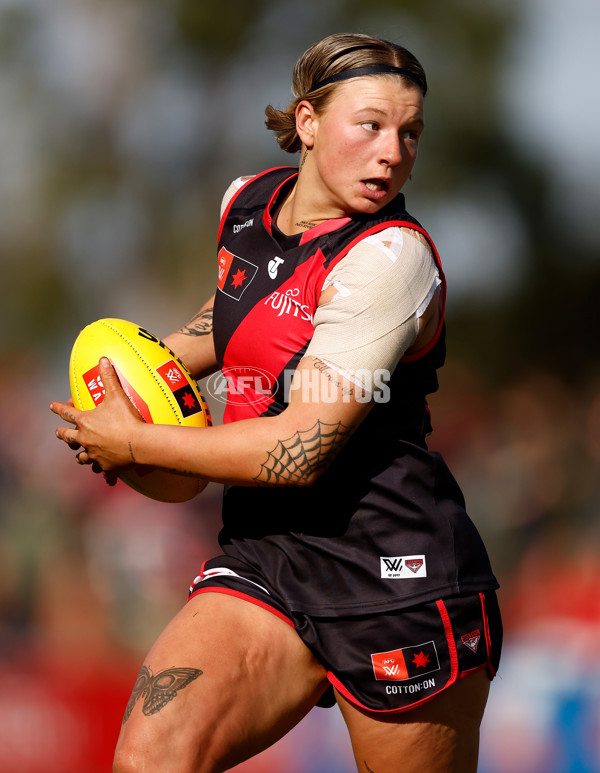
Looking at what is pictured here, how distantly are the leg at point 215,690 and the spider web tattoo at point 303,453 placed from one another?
0.43m

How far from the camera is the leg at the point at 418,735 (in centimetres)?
271

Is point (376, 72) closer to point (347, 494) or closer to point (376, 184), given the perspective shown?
point (376, 184)

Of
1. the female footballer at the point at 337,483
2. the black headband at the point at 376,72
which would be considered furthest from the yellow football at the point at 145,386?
the black headband at the point at 376,72

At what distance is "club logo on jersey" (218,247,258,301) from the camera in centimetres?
292

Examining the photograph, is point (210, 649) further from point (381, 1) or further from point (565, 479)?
Answer: point (381, 1)

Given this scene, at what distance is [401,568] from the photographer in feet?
8.93

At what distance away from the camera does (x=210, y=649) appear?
101 inches

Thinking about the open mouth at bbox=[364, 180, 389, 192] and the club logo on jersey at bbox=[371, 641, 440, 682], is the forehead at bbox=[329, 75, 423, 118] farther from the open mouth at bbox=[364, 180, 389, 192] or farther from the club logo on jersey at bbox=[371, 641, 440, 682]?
the club logo on jersey at bbox=[371, 641, 440, 682]

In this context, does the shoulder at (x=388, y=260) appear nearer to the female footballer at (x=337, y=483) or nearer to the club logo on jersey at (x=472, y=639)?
the female footballer at (x=337, y=483)

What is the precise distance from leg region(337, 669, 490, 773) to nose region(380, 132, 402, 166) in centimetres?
149

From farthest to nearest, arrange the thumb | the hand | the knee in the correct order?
the thumb → the hand → the knee

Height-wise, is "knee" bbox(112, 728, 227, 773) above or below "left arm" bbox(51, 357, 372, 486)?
below

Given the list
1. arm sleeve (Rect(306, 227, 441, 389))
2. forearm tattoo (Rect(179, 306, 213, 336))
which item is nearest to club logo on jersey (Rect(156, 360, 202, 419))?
forearm tattoo (Rect(179, 306, 213, 336))

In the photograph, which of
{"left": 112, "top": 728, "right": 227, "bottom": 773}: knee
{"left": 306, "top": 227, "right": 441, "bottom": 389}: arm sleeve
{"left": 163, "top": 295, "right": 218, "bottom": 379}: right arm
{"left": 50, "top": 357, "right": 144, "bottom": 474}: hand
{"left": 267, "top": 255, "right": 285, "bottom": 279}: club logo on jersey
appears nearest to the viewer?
{"left": 112, "top": 728, "right": 227, "bottom": 773}: knee
